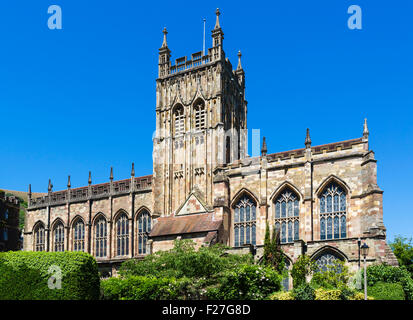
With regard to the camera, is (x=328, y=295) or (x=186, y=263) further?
(x=186, y=263)

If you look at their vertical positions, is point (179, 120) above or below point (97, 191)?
above

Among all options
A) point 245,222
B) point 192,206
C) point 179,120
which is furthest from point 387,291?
point 179,120

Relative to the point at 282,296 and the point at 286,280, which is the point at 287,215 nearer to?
the point at 286,280

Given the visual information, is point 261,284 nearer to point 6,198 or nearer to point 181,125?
point 181,125

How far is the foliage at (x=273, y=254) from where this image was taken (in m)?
35.5

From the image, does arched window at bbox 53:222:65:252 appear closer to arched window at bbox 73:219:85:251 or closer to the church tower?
arched window at bbox 73:219:85:251

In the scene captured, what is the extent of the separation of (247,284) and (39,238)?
1355 inches

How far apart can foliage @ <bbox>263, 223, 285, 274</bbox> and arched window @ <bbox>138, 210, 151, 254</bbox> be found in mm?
14448

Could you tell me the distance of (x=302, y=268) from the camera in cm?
3369

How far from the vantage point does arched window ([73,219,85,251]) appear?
5172cm

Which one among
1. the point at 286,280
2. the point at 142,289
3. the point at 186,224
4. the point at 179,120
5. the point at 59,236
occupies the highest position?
the point at 179,120

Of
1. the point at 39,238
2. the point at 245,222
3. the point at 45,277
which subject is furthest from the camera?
the point at 39,238
